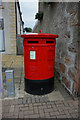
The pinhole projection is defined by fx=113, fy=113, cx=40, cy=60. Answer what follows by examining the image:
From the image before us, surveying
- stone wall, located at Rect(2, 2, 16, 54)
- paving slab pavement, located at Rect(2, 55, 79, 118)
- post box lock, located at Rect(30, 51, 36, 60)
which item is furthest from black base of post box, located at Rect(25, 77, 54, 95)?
stone wall, located at Rect(2, 2, 16, 54)

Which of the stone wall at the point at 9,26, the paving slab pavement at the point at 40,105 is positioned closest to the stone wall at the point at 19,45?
the stone wall at the point at 9,26

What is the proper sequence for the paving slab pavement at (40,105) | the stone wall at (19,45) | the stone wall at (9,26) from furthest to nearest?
1. the stone wall at (19,45)
2. the stone wall at (9,26)
3. the paving slab pavement at (40,105)

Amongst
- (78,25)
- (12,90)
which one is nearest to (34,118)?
(12,90)

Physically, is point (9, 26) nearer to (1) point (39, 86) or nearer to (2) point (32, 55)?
(2) point (32, 55)

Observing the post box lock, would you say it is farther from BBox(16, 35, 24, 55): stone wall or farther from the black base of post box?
BBox(16, 35, 24, 55): stone wall

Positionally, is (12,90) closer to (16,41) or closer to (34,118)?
(34,118)

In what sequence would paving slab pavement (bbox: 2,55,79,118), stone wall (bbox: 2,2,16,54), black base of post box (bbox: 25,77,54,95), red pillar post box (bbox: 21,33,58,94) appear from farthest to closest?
stone wall (bbox: 2,2,16,54) → black base of post box (bbox: 25,77,54,95) → red pillar post box (bbox: 21,33,58,94) → paving slab pavement (bbox: 2,55,79,118)

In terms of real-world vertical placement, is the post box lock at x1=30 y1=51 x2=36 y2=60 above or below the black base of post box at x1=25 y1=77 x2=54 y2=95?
above

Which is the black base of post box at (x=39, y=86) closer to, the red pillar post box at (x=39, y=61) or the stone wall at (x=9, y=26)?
the red pillar post box at (x=39, y=61)

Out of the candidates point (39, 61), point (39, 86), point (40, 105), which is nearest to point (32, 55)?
point (39, 61)

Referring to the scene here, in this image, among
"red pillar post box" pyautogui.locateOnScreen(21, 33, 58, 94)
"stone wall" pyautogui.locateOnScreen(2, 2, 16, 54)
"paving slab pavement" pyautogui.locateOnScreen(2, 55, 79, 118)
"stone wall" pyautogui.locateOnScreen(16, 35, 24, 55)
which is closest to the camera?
"paving slab pavement" pyautogui.locateOnScreen(2, 55, 79, 118)

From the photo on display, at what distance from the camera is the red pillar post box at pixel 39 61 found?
111 inches

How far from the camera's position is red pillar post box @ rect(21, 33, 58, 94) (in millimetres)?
2816

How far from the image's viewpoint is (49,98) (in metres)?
2.91
